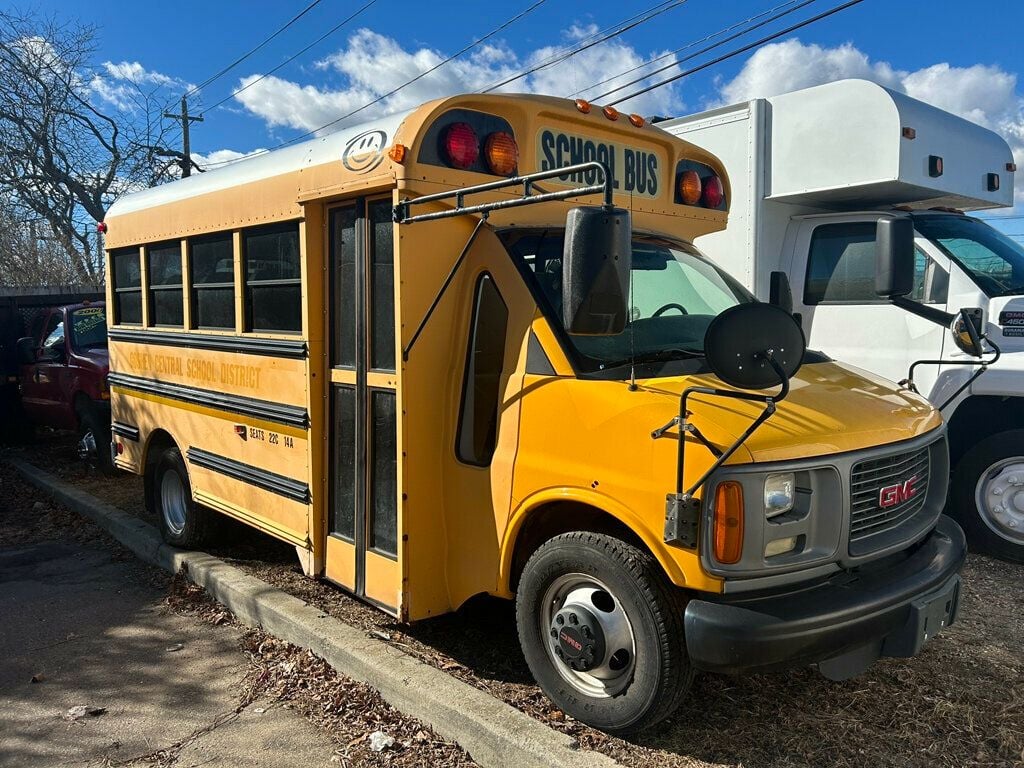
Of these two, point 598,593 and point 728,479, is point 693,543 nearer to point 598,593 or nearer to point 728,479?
point 728,479

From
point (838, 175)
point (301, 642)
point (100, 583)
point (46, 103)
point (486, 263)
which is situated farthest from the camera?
point (46, 103)

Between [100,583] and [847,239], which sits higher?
[847,239]

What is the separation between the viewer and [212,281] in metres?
5.21

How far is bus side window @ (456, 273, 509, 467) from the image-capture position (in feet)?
11.9

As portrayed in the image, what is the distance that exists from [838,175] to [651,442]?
420 centimetres

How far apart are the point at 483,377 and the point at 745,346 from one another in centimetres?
132

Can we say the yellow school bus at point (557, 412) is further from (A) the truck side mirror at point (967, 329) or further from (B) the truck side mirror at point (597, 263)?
(A) the truck side mirror at point (967, 329)

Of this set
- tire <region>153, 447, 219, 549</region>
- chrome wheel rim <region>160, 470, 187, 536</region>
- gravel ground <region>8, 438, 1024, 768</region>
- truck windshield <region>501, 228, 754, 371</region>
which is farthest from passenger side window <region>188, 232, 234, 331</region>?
truck windshield <region>501, 228, 754, 371</region>

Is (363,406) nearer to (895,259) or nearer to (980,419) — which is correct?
(895,259)

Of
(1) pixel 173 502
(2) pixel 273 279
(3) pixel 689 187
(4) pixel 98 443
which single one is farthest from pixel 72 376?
(3) pixel 689 187

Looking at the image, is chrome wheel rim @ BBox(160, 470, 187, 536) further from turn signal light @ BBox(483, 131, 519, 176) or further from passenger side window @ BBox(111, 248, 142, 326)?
turn signal light @ BBox(483, 131, 519, 176)

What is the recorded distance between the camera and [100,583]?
567cm

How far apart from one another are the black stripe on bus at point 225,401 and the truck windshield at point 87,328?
3121 millimetres

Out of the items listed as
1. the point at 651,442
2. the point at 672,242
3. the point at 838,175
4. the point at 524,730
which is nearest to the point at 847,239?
the point at 838,175
